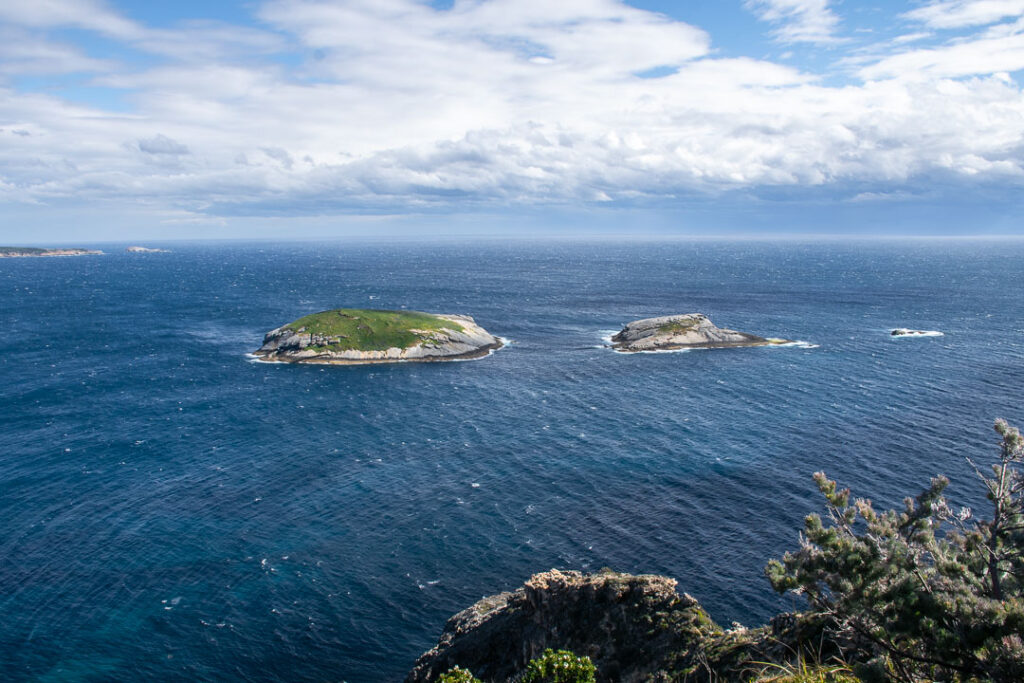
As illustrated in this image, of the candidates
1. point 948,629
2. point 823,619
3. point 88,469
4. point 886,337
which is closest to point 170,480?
point 88,469

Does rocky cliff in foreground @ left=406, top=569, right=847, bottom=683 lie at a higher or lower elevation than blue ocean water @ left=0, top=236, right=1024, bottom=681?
higher

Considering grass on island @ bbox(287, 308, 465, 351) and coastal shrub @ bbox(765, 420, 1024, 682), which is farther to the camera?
grass on island @ bbox(287, 308, 465, 351)

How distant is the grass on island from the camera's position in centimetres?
16375

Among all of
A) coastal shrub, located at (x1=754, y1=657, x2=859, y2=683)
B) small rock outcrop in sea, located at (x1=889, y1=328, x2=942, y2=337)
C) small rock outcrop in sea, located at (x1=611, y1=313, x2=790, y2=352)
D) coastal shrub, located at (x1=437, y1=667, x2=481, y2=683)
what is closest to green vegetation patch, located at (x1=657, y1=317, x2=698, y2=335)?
small rock outcrop in sea, located at (x1=611, y1=313, x2=790, y2=352)

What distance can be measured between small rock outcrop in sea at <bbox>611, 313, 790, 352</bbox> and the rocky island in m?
36.3

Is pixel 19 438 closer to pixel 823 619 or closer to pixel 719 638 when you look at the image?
pixel 719 638

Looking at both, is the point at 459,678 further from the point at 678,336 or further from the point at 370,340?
the point at 678,336

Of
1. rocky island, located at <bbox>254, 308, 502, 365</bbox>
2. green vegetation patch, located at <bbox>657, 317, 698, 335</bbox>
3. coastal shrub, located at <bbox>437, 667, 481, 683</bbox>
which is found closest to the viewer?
coastal shrub, located at <bbox>437, 667, 481, 683</bbox>

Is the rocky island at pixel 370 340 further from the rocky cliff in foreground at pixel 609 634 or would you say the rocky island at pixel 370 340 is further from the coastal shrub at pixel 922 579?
the coastal shrub at pixel 922 579

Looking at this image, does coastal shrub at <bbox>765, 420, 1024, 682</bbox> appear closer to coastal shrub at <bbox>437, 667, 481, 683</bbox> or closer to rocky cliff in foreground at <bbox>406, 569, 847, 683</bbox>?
rocky cliff in foreground at <bbox>406, 569, 847, 683</bbox>

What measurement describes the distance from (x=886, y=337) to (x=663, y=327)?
200ft

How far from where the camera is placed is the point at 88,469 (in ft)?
297

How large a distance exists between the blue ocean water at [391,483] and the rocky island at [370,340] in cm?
1060

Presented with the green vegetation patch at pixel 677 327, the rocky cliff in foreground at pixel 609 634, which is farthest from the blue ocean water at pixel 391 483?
the green vegetation patch at pixel 677 327
